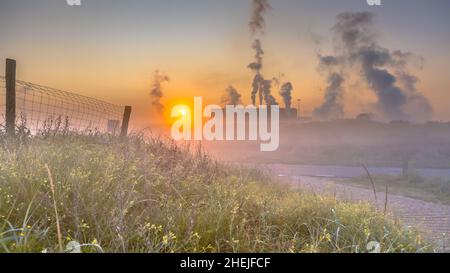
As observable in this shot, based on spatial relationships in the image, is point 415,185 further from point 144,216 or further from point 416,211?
point 144,216

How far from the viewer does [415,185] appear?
7652 millimetres

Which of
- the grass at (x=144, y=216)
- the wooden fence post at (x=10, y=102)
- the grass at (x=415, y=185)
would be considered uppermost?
the wooden fence post at (x=10, y=102)

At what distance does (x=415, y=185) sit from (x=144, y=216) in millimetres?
6538

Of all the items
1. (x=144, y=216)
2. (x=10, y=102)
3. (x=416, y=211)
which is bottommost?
(x=416, y=211)

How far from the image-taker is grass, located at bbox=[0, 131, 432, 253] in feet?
7.32

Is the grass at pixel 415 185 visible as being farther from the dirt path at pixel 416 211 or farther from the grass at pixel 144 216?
the grass at pixel 144 216

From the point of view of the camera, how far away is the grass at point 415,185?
6.37m

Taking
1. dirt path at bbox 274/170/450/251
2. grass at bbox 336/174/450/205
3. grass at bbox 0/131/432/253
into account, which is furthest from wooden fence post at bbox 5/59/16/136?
grass at bbox 336/174/450/205

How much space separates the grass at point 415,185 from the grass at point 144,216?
2989mm

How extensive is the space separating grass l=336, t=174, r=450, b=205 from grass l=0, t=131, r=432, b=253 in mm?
2989

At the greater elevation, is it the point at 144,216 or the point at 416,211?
the point at 144,216

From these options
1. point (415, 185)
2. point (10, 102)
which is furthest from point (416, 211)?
point (10, 102)

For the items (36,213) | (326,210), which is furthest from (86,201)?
(326,210)

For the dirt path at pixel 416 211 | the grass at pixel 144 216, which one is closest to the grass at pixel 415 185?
the dirt path at pixel 416 211
